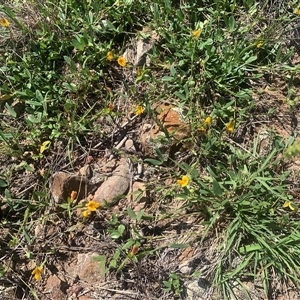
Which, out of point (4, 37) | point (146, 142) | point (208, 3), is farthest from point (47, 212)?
point (208, 3)

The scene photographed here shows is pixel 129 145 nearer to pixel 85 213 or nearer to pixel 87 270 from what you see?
pixel 85 213

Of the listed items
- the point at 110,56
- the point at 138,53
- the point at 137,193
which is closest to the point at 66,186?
the point at 137,193

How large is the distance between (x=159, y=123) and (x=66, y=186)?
2.34 feet

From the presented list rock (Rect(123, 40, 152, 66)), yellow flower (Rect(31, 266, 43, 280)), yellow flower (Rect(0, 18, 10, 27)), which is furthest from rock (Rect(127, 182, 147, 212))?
yellow flower (Rect(0, 18, 10, 27))

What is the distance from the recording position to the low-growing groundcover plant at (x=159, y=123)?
269 centimetres

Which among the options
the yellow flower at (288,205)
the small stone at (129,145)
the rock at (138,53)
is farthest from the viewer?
the rock at (138,53)

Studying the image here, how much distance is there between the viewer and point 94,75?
308 cm

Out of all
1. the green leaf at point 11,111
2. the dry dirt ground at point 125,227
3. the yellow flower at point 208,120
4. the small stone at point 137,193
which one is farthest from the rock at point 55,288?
the yellow flower at point 208,120

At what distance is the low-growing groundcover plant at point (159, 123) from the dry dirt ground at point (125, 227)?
1 cm

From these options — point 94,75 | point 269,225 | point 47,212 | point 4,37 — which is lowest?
point 269,225

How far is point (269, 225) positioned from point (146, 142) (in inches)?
35.9

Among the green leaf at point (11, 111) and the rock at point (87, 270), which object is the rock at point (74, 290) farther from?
the green leaf at point (11, 111)

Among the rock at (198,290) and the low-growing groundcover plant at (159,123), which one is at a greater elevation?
the low-growing groundcover plant at (159,123)

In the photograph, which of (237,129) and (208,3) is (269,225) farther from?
(208,3)
